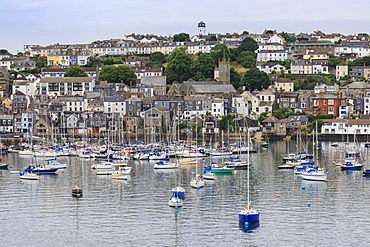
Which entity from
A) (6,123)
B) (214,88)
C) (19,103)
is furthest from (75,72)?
(214,88)

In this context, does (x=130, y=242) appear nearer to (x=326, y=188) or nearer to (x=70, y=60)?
(x=326, y=188)

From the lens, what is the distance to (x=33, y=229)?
27.5 m

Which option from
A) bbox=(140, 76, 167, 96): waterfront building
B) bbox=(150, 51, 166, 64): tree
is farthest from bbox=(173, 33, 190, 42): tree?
bbox=(140, 76, 167, 96): waterfront building

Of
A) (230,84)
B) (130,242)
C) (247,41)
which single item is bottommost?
(130,242)

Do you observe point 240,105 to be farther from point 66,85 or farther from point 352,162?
point 352,162

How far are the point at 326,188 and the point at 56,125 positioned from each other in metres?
32.5

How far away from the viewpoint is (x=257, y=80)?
70125 millimetres

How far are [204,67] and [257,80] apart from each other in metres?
7.18

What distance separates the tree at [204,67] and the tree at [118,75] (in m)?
6.67

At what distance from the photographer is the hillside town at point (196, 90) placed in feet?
198

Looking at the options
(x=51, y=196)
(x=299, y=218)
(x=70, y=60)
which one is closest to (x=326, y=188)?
(x=299, y=218)

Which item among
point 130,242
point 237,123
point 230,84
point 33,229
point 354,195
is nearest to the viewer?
point 130,242

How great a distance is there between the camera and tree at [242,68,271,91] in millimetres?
70188

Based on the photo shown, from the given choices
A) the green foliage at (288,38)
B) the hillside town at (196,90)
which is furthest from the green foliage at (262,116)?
the green foliage at (288,38)
